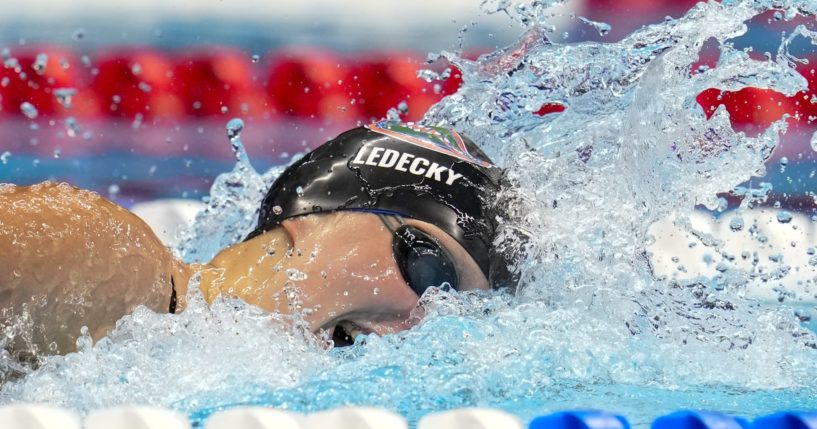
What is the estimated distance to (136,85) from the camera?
13.4 ft

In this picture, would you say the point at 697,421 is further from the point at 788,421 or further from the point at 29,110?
the point at 29,110

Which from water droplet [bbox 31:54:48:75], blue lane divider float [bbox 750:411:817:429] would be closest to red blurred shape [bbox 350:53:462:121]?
water droplet [bbox 31:54:48:75]

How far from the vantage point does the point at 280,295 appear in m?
1.37

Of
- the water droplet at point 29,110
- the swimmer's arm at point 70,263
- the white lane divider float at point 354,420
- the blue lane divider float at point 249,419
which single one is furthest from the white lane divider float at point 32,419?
the water droplet at point 29,110

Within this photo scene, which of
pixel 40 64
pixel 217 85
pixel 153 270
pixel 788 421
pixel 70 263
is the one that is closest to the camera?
pixel 788 421

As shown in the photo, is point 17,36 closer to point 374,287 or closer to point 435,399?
point 374,287

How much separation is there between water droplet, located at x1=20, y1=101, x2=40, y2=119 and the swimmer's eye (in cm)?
294

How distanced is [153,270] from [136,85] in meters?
3.01

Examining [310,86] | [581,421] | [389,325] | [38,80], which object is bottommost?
[389,325]

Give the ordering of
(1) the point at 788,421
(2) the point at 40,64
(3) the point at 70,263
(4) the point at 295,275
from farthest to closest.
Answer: (2) the point at 40,64 < (4) the point at 295,275 < (3) the point at 70,263 < (1) the point at 788,421

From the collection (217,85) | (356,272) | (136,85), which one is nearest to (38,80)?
(136,85)

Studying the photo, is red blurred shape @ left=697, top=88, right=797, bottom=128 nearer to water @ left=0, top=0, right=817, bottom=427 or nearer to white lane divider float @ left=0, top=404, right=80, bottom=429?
water @ left=0, top=0, right=817, bottom=427

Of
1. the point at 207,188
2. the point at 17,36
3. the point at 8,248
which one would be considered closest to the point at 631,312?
the point at 8,248

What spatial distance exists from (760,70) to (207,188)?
97.3 inches
